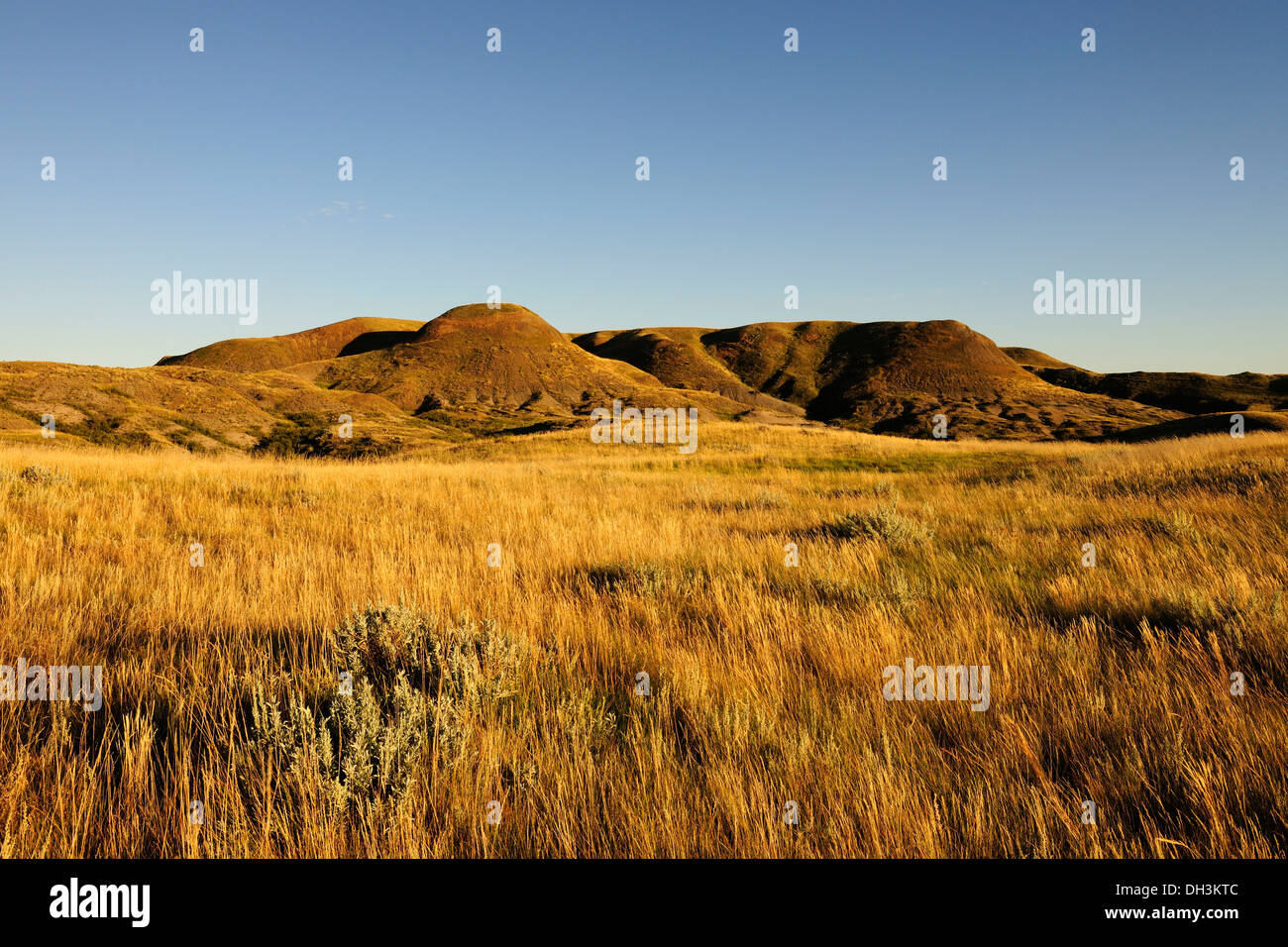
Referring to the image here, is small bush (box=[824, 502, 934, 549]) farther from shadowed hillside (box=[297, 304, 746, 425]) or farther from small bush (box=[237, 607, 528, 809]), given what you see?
shadowed hillside (box=[297, 304, 746, 425])

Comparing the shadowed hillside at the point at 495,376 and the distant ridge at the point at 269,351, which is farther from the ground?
the distant ridge at the point at 269,351

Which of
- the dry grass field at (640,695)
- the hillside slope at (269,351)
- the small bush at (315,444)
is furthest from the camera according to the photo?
the hillside slope at (269,351)

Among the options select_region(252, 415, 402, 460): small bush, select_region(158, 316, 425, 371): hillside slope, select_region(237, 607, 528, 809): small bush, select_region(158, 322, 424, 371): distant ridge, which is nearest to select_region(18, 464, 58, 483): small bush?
select_region(237, 607, 528, 809): small bush

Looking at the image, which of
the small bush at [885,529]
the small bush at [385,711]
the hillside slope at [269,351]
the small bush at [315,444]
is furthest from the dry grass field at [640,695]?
the hillside slope at [269,351]

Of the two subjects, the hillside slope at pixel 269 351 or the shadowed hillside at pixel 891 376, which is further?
the hillside slope at pixel 269 351

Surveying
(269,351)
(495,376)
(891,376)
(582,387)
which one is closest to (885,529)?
(582,387)

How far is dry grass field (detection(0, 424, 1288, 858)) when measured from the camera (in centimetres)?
180

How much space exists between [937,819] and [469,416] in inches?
3512

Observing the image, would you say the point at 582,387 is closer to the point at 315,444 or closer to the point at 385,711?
the point at 315,444

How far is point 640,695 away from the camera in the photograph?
9.13 ft

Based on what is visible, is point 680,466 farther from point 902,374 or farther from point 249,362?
point 249,362

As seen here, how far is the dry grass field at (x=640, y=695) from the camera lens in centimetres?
180

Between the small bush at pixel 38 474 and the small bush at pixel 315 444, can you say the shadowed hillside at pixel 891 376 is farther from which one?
the small bush at pixel 38 474
